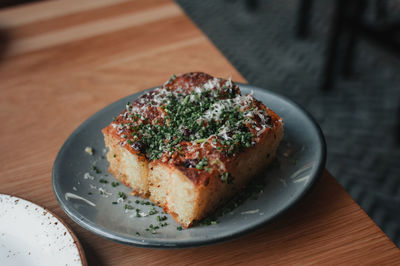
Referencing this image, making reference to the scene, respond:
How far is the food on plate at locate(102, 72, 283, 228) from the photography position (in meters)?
0.84

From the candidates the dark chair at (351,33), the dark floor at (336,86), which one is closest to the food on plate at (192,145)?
the dark floor at (336,86)

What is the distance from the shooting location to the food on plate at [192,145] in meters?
0.84

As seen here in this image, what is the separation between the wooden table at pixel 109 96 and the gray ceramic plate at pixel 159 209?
0.19ft

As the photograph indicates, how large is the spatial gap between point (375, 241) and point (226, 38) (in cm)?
300

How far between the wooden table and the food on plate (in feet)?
0.42

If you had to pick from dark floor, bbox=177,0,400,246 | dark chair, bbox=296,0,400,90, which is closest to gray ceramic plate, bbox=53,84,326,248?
dark floor, bbox=177,0,400,246

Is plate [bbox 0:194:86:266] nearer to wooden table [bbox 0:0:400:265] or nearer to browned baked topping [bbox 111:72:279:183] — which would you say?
wooden table [bbox 0:0:400:265]

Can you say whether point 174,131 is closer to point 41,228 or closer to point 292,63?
point 41,228

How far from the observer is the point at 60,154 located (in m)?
1.02

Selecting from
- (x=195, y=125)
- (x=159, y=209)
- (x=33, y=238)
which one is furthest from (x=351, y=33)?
(x=33, y=238)

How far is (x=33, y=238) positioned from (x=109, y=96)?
0.66 meters

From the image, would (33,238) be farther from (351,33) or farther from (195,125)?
(351,33)

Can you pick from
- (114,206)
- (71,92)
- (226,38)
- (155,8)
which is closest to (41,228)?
(114,206)

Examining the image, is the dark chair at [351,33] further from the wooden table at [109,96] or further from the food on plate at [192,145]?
the food on plate at [192,145]
